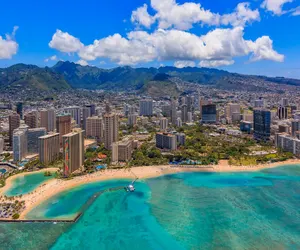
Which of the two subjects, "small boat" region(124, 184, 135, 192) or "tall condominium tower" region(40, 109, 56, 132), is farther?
"tall condominium tower" region(40, 109, 56, 132)

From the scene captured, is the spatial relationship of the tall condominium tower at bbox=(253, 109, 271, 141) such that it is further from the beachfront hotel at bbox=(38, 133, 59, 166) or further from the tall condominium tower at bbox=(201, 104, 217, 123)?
the beachfront hotel at bbox=(38, 133, 59, 166)

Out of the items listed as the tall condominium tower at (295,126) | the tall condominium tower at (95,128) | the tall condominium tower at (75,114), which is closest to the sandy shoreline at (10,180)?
the tall condominium tower at (95,128)

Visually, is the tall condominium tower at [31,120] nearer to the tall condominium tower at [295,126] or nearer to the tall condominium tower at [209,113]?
the tall condominium tower at [209,113]

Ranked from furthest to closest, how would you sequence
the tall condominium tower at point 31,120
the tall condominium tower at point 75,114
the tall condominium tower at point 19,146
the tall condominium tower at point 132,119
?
1. the tall condominium tower at point 132,119
2. the tall condominium tower at point 75,114
3. the tall condominium tower at point 31,120
4. the tall condominium tower at point 19,146

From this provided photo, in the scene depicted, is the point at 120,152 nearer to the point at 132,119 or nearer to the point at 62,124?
the point at 62,124

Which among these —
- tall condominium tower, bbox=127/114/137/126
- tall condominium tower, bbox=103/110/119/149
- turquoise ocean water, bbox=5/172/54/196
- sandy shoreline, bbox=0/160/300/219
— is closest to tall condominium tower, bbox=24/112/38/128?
tall condominium tower, bbox=103/110/119/149
